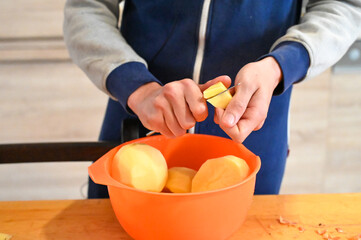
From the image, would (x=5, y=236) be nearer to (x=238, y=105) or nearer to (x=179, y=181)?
(x=179, y=181)

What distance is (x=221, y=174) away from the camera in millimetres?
479

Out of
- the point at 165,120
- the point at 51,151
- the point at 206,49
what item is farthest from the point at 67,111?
the point at 165,120

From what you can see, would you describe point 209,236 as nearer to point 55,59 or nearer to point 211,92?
point 211,92

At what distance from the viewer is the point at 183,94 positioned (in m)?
0.49

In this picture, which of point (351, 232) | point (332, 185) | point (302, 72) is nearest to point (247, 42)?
point (302, 72)

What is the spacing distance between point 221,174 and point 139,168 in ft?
0.35

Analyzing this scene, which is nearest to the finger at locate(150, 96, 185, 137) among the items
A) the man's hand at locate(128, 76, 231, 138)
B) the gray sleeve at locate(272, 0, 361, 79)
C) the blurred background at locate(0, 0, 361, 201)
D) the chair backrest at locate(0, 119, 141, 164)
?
the man's hand at locate(128, 76, 231, 138)

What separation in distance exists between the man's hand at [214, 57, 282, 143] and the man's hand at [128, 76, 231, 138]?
0.03 m

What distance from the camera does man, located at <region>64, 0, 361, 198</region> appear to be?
561 mm

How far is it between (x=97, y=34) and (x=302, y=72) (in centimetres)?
35

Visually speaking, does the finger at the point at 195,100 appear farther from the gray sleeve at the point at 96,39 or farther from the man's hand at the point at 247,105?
the gray sleeve at the point at 96,39

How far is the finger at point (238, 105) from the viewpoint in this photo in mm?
457

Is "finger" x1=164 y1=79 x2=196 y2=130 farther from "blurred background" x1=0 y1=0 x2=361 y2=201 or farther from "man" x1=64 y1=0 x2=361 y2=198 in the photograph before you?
"blurred background" x1=0 y1=0 x2=361 y2=201

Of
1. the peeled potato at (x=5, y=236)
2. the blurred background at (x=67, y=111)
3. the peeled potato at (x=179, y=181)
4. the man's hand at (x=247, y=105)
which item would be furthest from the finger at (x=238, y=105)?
the blurred background at (x=67, y=111)
